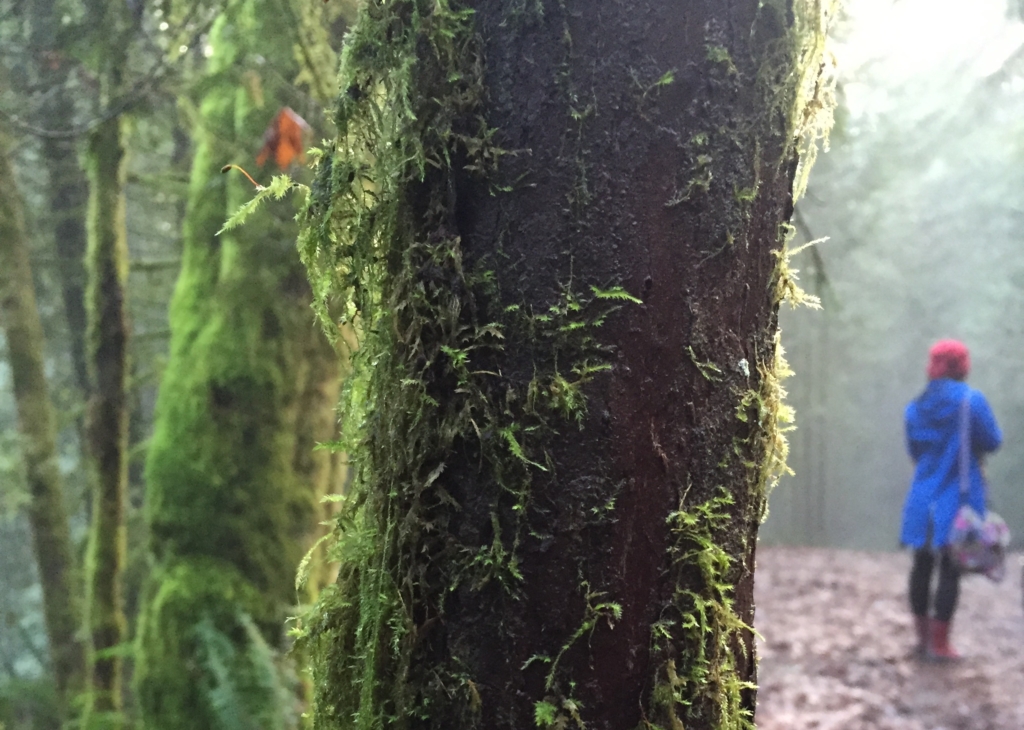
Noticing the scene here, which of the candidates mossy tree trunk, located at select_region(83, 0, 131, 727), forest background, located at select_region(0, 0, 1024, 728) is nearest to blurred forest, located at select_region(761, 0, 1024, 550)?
forest background, located at select_region(0, 0, 1024, 728)

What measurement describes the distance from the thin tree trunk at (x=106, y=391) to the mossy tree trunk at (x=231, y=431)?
60 cm

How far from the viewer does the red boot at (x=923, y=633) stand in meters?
5.75

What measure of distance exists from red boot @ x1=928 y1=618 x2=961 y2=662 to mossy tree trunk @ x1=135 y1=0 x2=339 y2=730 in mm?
5361

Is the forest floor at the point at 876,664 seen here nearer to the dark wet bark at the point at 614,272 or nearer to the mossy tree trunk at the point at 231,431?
the mossy tree trunk at the point at 231,431

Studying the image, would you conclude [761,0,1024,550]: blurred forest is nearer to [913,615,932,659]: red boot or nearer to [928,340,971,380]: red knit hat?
[928,340,971,380]: red knit hat

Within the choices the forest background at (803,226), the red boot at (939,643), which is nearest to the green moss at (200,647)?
the forest background at (803,226)

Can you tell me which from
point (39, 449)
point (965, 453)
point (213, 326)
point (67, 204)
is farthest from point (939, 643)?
point (67, 204)

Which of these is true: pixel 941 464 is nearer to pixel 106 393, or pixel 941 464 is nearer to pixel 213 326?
pixel 213 326

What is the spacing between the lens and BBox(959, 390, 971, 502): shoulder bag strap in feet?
17.1

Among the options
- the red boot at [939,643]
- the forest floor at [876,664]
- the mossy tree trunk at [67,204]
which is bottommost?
the forest floor at [876,664]

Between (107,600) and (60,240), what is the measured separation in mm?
4542

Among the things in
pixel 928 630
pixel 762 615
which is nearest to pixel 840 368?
pixel 762 615

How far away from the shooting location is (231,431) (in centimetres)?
365

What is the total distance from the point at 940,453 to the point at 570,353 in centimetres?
573
